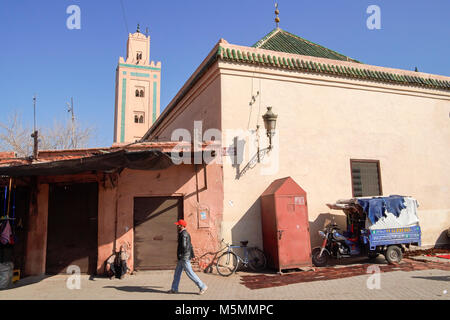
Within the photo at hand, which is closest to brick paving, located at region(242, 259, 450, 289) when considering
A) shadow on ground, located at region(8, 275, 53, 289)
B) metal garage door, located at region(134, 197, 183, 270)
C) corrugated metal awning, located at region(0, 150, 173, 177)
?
metal garage door, located at region(134, 197, 183, 270)

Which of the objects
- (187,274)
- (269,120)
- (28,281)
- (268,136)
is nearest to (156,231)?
(187,274)

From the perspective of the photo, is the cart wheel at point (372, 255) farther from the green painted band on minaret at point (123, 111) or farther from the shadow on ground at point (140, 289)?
the green painted band on minaret at point (123, 111)

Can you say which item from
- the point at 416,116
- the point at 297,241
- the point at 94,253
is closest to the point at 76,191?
the point at 94,253

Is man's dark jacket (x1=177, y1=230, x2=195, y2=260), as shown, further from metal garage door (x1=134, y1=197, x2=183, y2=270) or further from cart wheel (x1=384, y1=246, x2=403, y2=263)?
cart wheel (x1=384, y1=246, x2=403, y2=263)

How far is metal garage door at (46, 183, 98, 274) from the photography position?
9.43m

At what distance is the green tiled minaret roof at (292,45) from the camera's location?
44.5 feet

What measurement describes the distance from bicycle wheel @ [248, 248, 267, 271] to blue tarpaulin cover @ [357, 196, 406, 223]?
11.0 feet

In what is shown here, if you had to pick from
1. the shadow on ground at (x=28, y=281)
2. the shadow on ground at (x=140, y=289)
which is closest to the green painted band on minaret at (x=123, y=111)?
the shadow on ground at (x=28, y=281)

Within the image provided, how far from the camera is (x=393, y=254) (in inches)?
402

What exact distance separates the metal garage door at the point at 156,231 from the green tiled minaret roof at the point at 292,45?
293 inches
